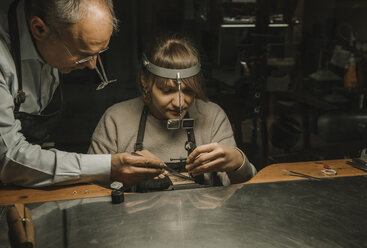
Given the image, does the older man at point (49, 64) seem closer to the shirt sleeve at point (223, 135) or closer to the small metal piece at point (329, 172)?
the shirt sleeve at point (223, 135)

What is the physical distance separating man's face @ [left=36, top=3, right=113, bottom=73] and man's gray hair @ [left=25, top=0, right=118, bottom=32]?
30mm

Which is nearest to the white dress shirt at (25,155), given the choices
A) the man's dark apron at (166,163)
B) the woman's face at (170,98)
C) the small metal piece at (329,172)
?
the man's dark apron at (166,163)

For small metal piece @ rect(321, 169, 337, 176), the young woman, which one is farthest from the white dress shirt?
small metal piece @ rect(321, 169, 337, 176)

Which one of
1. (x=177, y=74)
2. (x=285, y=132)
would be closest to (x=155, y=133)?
(x=177, y=74)

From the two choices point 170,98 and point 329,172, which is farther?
point 170,98

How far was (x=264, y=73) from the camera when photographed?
3242 mm

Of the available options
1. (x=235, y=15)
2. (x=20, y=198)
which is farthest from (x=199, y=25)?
(x=20, y=198)

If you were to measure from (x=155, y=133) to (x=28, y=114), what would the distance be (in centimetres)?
73

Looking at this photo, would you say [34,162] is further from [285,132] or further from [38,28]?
[285,132]

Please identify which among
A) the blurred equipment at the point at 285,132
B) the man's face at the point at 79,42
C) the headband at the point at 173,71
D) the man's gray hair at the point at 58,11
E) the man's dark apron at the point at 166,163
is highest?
the man's gray hair at the point at 58,11

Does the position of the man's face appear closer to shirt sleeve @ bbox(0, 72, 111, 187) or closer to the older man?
the older man

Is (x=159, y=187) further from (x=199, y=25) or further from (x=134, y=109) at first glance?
(x=199, y=25)

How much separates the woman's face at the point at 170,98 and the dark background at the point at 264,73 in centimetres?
50

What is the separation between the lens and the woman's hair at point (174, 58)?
75.4 inches
